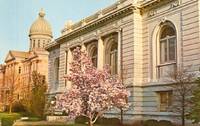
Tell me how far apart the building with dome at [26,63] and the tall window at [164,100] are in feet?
148

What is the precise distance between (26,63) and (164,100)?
66411 mm

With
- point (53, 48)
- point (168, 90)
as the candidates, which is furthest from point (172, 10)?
point (53, 48)

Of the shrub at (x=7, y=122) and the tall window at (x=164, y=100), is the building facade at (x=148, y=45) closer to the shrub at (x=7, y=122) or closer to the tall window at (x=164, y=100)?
the tall window at (x=164, y=100)

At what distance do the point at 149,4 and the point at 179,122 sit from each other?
11.1 meters

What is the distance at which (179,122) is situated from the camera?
92.5 feet

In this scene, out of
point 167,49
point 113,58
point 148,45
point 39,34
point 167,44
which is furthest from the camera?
point 39,34

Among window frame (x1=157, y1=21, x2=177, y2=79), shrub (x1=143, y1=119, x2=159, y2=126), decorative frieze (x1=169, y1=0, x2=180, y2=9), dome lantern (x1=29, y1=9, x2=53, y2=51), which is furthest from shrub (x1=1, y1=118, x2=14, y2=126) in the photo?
dome lantern (x1=29, y1=9, x2=53, y2=51)

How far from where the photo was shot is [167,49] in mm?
31688

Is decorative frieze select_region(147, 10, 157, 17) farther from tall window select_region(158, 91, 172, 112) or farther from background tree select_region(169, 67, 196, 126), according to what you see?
tall window select_region(158, 91, 172, 112)

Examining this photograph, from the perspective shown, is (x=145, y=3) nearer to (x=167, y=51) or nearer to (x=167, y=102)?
(x=167, y=51)

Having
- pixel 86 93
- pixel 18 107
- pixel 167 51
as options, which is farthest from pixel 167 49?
pixel 18 107

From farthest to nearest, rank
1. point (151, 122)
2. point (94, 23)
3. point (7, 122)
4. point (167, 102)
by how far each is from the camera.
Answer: point (94, 23), point (167, 102), point (7, 122), point (151, 122)

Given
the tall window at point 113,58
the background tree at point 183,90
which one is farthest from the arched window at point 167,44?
the tall window at point 113,58

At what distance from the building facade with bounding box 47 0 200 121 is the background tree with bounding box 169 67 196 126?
116cm
